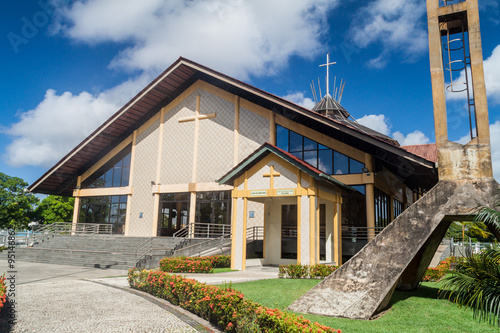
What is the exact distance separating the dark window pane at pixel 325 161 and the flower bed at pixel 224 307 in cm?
1288

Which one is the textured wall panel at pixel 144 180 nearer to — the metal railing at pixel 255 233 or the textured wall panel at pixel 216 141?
the textured wall panel at pixel 216 141

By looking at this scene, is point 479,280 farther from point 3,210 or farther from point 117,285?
point 3,210

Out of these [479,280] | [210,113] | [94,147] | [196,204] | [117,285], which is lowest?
[117,285]

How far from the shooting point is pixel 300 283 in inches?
450

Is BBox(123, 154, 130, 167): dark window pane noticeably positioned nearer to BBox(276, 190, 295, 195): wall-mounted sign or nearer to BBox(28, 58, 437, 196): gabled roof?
BBox(28, 58, 437, 196): gabled roof

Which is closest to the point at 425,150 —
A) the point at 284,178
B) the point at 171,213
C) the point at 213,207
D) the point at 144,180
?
the point at 213,207

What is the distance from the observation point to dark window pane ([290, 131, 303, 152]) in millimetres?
21312

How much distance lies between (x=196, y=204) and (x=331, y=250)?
9.85m

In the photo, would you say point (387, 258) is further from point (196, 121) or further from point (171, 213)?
point (171, 213)

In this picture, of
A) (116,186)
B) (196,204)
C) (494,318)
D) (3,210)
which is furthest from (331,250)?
(3,210)

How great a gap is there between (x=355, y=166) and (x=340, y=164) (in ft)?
2.70

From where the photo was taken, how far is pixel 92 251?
18.9 metres

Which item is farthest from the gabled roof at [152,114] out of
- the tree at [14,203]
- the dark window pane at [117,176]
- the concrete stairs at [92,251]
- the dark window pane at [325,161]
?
the tree at [14,203]

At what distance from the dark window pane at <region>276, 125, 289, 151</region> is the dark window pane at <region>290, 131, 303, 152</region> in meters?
0.34
